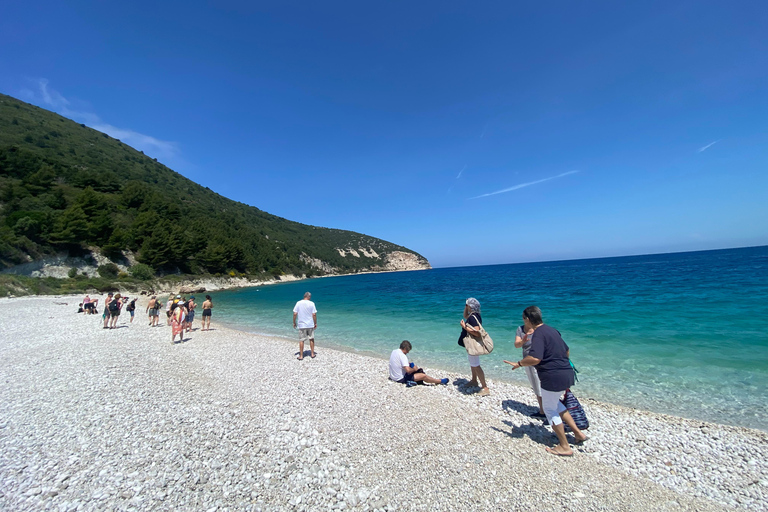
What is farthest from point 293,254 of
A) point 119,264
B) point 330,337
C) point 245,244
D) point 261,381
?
point 261,381

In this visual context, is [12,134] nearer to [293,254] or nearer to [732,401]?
[293,254]

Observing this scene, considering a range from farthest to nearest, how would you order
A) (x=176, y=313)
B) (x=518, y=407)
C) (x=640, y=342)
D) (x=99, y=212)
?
(x=99, y=212)
(x=176, y=313)
(x=640, y=342)
(x=518, y=407)

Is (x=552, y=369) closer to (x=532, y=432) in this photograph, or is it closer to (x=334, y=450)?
(x=532, y=432)

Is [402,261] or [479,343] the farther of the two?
[402,261]

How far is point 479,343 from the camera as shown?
20.8 feet

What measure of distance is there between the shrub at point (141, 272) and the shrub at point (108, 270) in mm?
1845

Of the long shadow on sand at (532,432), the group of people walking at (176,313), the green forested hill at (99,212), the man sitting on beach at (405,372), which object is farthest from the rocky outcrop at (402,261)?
the long shadow on sand at (532,432)

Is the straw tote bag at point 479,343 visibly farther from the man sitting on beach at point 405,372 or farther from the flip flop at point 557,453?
the flip flop at point 557,453

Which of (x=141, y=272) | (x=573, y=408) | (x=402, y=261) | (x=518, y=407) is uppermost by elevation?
(x=402, y=261)

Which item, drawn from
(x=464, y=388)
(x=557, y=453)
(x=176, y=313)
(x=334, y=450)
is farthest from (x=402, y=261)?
(x=334, y=450)

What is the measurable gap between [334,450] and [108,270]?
55.3m

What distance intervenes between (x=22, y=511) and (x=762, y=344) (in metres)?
18.4

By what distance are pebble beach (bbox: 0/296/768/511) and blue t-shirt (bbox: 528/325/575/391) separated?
120 centimetres

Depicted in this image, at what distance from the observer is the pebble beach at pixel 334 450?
3.59 metres
